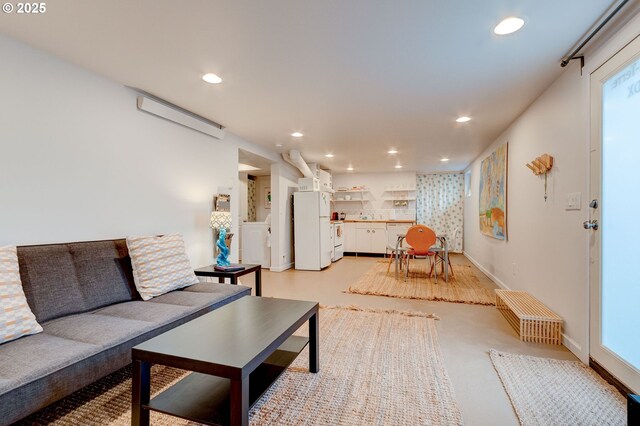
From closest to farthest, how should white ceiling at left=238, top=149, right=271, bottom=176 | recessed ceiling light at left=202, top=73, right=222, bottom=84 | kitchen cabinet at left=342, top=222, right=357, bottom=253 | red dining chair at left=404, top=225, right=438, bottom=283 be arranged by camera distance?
recessed ceiling light at left=202, top=73, right=222, bottom=84, red dining chair at left=404, top=225, right=438, bottom=283, white ceiling at left=238, top=149, right=271, bottom=176, kitchen cabinet at left=342, top=222, right=357, bottom=253

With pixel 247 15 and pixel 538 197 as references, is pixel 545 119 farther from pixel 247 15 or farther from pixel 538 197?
pixel 247 15

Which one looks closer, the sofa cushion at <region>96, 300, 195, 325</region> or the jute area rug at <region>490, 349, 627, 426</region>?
the jute area rug at <region>490, 349, 627, 426</region>

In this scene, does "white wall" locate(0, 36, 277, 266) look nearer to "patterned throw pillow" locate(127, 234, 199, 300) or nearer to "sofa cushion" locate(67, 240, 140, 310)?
"sofa cushion" locate(67, 240, 140, 310)

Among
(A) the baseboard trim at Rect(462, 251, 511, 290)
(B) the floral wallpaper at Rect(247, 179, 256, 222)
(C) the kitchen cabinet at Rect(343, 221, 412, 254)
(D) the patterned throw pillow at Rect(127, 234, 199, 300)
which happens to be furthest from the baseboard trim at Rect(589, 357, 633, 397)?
(B) the floral wallpaper at Rect(247, 179, 256, 222)

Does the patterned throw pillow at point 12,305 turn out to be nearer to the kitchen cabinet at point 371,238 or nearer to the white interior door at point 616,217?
the white interior door at point 616,217

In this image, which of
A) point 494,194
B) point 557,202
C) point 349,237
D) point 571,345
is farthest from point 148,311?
point 349,237

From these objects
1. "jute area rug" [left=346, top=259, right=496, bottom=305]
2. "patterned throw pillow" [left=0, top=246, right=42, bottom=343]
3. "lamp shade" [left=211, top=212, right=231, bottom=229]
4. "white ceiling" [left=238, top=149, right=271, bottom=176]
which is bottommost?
"jute area rug" [left=346, top=259, right=496, bottom=305]

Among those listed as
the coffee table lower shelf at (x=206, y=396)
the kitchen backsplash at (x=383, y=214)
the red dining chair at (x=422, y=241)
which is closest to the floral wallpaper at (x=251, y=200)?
the kitchen backsplash at (x=383, y=214)

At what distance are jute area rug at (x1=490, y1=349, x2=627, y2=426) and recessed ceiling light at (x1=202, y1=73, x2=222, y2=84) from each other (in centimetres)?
306

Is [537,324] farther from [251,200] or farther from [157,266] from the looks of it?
[251,200]

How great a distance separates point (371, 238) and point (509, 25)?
605cm

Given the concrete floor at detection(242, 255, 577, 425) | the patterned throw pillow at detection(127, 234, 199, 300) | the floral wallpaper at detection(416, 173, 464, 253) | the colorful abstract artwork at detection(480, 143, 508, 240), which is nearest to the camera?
the concrete floor at detection(242, 255, 577, 425)

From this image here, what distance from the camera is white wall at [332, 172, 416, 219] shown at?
8078 millimetres

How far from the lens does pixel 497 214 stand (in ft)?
13.9
